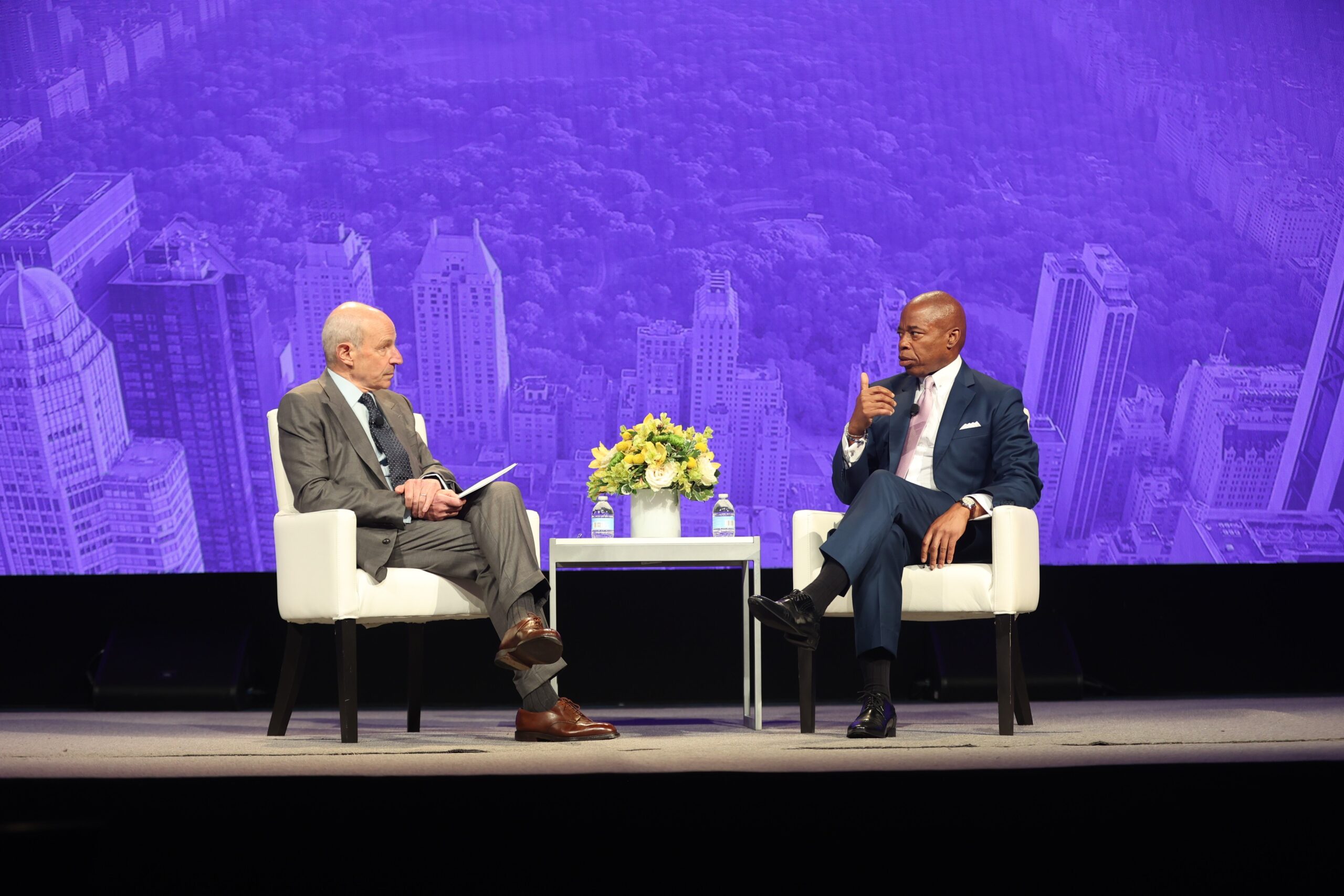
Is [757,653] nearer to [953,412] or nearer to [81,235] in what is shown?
[953,412]

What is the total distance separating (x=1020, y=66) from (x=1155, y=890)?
3.65 meters

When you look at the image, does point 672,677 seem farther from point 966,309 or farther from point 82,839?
point 82,839

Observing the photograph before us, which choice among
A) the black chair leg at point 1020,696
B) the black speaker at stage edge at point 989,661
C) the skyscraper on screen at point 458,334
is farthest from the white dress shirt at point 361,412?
the black speaker at stage edge at point 989,661

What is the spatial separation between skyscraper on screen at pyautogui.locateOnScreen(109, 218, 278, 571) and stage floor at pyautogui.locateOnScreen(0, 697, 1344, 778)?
0.71m

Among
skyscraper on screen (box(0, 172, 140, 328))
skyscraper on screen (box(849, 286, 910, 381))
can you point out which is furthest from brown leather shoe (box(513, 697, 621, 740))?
skyscraper on screen (box(0, 172, 140, 328))

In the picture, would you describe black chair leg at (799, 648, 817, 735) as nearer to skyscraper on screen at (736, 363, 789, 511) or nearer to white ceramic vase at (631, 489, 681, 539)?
white ceramic vase at (631, 489, 681, 539)

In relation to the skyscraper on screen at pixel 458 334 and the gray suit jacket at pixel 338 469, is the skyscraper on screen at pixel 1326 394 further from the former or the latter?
the gray suit jacket at pixel 338 469

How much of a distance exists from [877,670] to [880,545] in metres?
0.33

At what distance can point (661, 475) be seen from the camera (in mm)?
3744

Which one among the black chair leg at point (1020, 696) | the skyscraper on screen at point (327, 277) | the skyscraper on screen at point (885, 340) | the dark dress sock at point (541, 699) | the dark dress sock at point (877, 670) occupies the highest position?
the skyscraper on screen at point (327, 277)

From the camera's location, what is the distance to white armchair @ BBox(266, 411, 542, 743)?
320 centimetres

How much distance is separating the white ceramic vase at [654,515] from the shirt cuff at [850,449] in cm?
→ 52

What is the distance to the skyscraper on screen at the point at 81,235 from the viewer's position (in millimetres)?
4672

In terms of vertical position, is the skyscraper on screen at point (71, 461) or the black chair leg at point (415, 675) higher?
the skyscraper on screen at point (71, 461)
